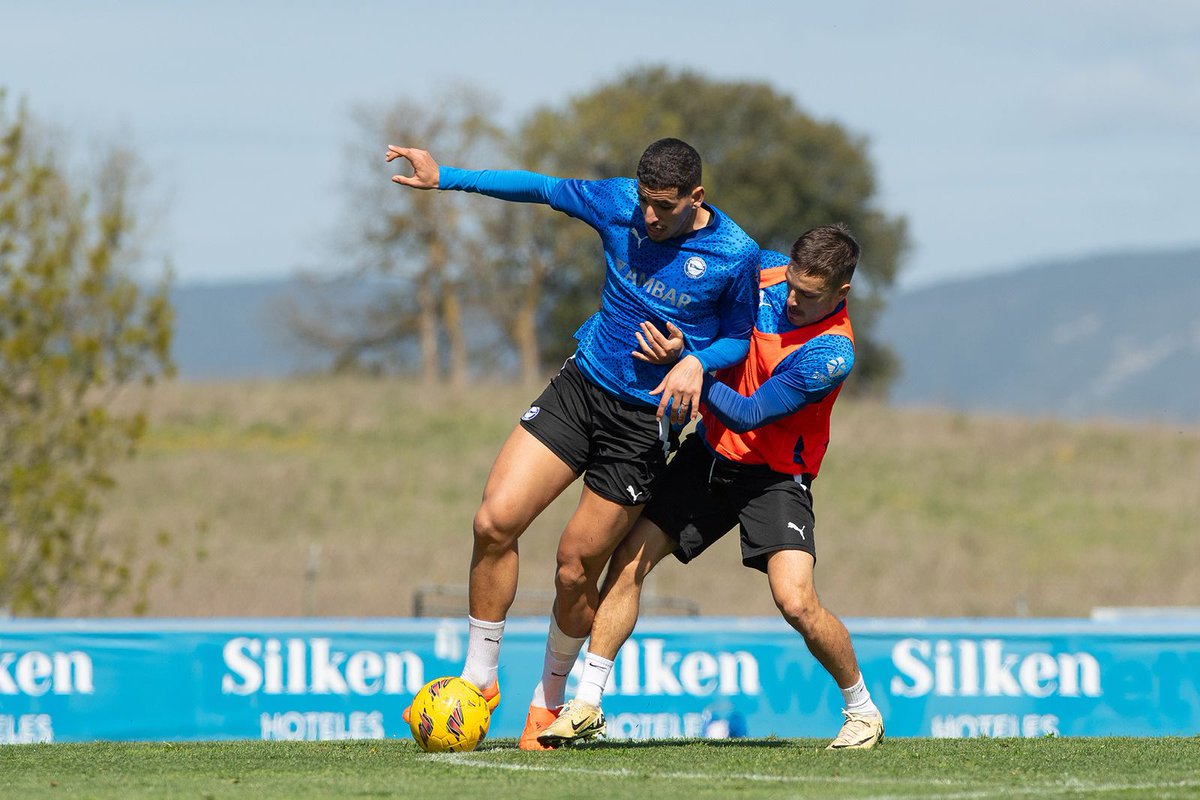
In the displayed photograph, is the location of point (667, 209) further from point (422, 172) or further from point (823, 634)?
point (823, 634)

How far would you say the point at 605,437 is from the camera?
6785mm

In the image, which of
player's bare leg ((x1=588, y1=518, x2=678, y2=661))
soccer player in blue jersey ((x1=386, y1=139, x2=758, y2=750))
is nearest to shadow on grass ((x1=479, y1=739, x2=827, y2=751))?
soccer player in blue jersey ((x1=386, y1=139, x2=758, y2=750))

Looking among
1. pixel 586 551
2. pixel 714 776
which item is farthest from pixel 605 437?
pixel 714 776

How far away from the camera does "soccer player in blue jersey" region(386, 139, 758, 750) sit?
666 centimetres

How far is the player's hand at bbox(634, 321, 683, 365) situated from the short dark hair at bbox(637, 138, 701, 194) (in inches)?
21.3

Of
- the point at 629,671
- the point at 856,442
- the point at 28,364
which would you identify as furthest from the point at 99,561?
the point at 856,442

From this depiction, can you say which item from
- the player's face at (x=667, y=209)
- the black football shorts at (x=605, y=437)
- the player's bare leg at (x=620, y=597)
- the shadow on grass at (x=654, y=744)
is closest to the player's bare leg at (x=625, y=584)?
the player's bare leg at (x=620, y=597)

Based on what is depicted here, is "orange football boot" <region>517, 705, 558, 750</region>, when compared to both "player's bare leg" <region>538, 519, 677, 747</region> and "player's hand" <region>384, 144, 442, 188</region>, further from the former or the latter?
"player's hand" <region>384, 144, 442, 188</region>

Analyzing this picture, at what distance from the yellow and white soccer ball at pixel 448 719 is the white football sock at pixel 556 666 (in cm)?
40

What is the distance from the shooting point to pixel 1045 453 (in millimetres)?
34031

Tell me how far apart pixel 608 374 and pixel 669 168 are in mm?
890

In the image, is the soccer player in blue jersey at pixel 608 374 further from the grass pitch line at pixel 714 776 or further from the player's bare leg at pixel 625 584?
the grass pitch line at pixel 714 776

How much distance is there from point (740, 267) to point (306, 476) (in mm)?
24787

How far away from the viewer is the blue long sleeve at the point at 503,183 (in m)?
6.88
